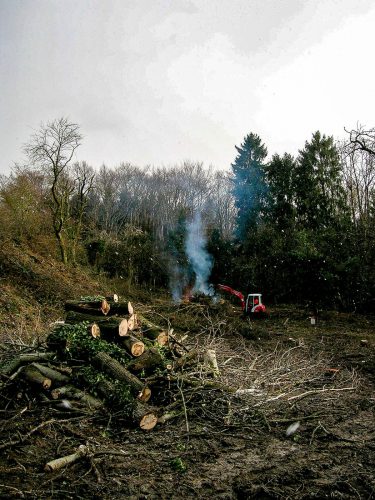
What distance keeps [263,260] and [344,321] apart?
26.6ft

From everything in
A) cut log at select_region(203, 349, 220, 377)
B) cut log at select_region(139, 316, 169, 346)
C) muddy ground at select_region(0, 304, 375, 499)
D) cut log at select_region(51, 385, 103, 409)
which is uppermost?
cut log at select_region(139, 316, 169, 346)

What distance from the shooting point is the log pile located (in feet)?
17.6

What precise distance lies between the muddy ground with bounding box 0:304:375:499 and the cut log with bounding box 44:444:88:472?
59 millimetres

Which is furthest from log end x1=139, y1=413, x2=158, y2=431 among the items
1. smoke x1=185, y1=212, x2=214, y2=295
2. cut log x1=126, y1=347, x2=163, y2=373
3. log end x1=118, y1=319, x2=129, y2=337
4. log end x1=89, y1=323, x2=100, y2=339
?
smoke x1=185, y1=212, x2=214, y2=295

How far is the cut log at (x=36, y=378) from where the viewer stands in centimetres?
543

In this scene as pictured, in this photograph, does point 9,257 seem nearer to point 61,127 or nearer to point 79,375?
point 61,127

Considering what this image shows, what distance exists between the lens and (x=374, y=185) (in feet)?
78.9

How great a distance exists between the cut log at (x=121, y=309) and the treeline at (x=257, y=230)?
450 inches

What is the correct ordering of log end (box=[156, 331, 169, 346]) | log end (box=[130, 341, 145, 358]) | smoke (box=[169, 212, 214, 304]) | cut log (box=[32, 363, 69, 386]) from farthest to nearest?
smoke (box=[169, 212, 214, 304]), log end (box=[156, 331, 169, 346]), log end (box=[130, 341, 145, 358]), cut log (box=[32, 363, 69, 386])

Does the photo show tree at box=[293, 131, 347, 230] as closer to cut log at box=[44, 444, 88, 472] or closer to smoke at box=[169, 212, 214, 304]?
smoke at box=[169, 212, 214, 304]

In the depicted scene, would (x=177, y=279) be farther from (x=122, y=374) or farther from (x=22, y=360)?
(x=122, y=374)

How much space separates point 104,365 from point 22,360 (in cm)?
133

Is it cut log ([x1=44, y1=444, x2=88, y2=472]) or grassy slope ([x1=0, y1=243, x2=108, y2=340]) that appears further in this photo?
grassy slope ([x1=0, y1=243, x2=108, y2=340])

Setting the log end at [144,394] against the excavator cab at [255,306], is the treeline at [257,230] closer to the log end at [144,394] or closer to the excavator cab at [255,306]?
the excavator cab at [255,306]
